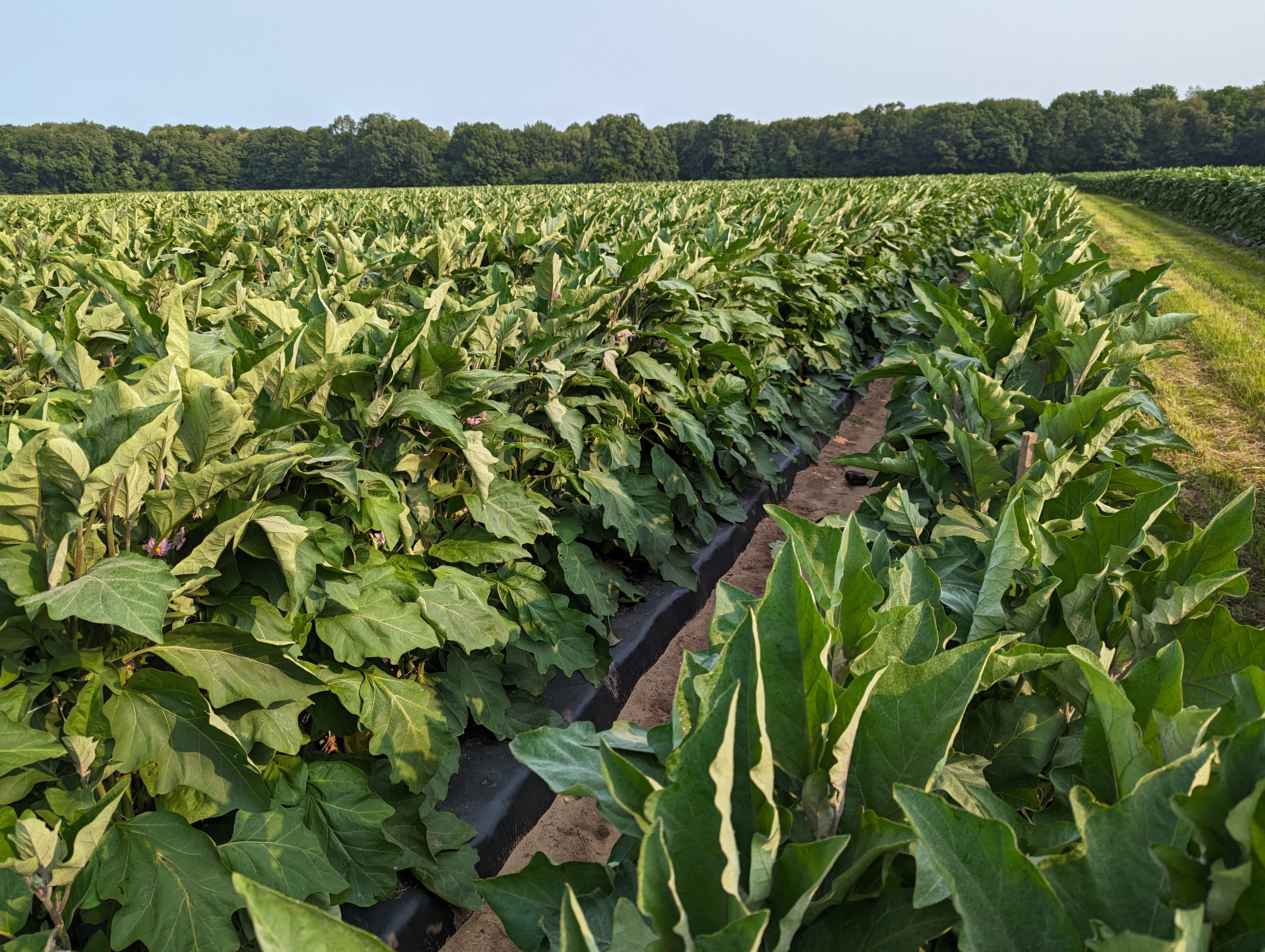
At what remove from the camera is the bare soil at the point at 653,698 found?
7.42 ft

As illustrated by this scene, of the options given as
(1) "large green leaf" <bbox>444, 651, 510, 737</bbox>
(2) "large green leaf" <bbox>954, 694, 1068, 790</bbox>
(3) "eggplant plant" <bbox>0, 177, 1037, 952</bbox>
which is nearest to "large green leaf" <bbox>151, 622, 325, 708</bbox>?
(3) "eggplant plant" <bbox>0, 177, 1037, 952</bbox>

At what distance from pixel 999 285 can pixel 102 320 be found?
3565mm

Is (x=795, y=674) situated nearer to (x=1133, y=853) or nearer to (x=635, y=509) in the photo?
(x=1133, y=853)

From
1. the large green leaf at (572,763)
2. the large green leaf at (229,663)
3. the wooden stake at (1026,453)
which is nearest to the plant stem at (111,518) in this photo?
the large green leaf at (229,663)

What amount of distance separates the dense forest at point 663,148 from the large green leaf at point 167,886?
216 feet

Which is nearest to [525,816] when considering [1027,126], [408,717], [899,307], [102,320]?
[408,717]

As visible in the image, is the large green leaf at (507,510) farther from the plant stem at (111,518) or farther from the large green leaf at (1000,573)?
the large green leaf at (1000,573)

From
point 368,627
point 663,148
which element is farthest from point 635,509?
point 663,148

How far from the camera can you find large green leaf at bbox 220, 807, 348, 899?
1566 mm

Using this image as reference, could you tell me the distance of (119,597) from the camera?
4.11 feet

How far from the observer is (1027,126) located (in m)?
79.2

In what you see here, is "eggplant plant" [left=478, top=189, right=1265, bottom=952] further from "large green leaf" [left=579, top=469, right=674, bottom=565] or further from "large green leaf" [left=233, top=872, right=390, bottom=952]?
"large green leaf" [left=579, top=469, right=674, bottom=565]

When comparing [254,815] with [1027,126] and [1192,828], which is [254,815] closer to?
[1192,828]

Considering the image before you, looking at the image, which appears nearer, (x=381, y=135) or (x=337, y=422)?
(x=337, y=422)
